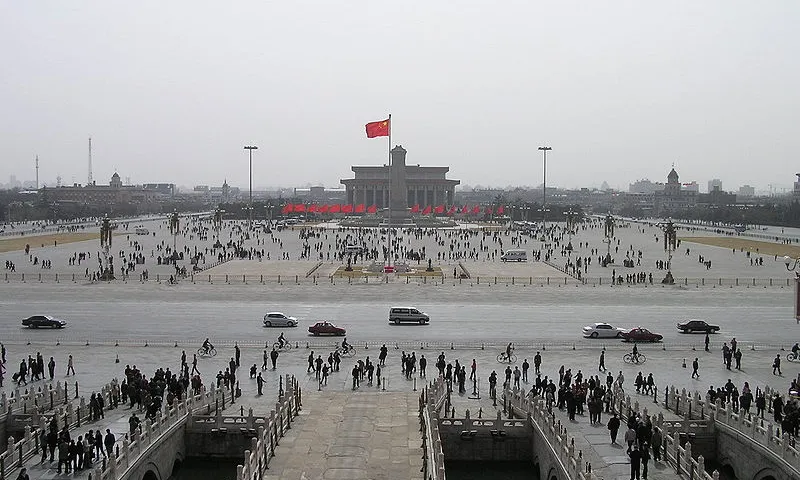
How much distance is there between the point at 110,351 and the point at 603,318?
75.1ft

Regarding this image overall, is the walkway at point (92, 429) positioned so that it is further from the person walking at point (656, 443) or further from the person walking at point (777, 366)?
the person walking at point (777, 366)

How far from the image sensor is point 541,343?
32.8 metres

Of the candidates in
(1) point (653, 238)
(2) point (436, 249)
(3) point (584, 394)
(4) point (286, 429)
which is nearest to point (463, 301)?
(3) point (584, 394)

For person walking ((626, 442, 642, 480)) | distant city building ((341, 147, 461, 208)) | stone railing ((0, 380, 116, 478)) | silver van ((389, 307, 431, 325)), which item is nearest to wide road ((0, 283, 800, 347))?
silver van ((389, 307, 431, 325))

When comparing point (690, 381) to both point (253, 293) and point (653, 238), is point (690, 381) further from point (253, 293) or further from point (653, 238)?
point (653, 238)

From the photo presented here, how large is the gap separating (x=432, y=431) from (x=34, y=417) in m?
10.5

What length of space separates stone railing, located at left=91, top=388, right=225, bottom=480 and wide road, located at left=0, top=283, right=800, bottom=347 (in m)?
10.2

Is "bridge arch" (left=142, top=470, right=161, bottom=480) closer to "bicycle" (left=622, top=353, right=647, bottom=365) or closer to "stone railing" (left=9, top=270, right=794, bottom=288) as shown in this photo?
"bicycle" (left=622, top=353, right=647, bottom=365)

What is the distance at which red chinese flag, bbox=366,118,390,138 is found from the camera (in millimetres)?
62750

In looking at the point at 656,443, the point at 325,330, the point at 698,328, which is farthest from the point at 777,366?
the point at 325,330

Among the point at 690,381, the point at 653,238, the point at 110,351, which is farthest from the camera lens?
the point at 653,238

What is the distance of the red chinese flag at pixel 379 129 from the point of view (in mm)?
62750

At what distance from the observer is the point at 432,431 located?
18.3m

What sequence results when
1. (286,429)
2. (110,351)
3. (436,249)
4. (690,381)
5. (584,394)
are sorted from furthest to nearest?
(436,249) < (110,351) < (690,381) < (584,394) < (286,429)
